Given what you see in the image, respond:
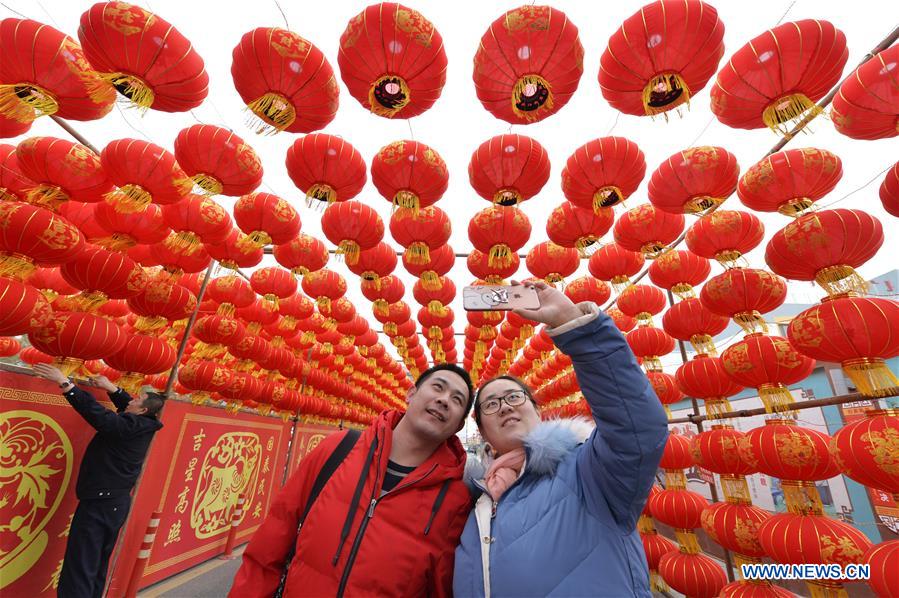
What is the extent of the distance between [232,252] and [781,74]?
4.86 m

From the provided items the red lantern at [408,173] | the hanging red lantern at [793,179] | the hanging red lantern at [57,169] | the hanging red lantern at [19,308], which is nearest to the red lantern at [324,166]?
the red lantern at [408,173]

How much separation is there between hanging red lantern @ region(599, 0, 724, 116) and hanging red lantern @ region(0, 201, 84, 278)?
4.17 m

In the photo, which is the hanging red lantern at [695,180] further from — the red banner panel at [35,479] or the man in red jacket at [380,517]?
the red banner panel at [35,479]

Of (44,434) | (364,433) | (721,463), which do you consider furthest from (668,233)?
(44,434)

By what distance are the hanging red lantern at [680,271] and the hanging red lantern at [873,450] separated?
1.85m

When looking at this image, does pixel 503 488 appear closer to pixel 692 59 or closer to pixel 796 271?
pixel 692 59

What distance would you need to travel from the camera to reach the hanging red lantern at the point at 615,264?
165 inches

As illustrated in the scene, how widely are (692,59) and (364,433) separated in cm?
273

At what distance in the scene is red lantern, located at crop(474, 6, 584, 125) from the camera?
6.57 feet

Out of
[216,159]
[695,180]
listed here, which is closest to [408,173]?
[216,159]

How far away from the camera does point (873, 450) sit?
2.17 metres

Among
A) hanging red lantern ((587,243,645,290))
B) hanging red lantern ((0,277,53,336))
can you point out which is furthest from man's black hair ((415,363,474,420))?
hanging red lantern ((0,277,53,336))

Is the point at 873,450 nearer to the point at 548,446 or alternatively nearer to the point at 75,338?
the point at 548,446

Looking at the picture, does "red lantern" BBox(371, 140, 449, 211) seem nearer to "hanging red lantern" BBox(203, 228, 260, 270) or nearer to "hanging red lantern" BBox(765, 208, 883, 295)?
"hanging red lantern" BBox(203, 228, 260, 270)
